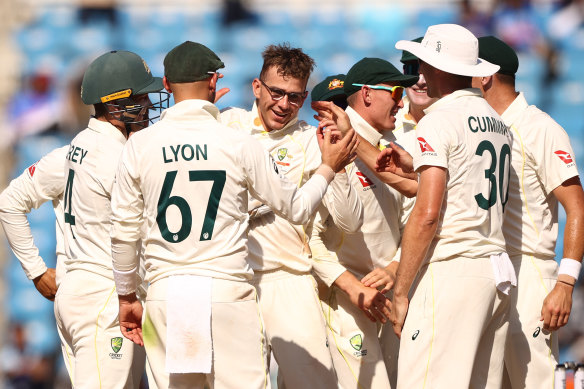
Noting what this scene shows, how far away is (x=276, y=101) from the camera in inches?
225

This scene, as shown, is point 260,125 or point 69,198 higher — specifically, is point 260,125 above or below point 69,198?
above

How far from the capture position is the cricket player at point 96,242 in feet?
18.3

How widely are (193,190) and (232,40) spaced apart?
7998 millimetres

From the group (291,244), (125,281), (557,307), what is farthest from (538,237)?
(125,281)

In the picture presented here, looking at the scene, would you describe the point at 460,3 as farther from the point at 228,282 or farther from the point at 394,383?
the point at 228,282

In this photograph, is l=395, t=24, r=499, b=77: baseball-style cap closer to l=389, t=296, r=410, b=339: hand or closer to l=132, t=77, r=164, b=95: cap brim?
l=389, t=296, r=410, b=339: hand

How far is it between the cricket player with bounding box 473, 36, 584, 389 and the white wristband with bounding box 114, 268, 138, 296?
2280 mm

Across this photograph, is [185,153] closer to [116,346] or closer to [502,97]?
[116,346]

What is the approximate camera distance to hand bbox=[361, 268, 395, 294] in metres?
5.79

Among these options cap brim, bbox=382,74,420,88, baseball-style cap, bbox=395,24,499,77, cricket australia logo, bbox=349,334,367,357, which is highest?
baseball-style cap, bbox=395,24,499,77

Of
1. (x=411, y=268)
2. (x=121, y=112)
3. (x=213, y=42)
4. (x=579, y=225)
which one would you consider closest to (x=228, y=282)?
(x=411, y=268)

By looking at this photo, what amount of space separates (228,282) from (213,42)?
319 inches

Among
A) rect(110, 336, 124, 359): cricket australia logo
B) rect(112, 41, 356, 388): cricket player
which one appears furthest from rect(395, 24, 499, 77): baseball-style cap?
rect(110, 336, 124, 359): cricket australia logo

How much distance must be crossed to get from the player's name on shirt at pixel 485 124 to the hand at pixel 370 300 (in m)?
1.30
